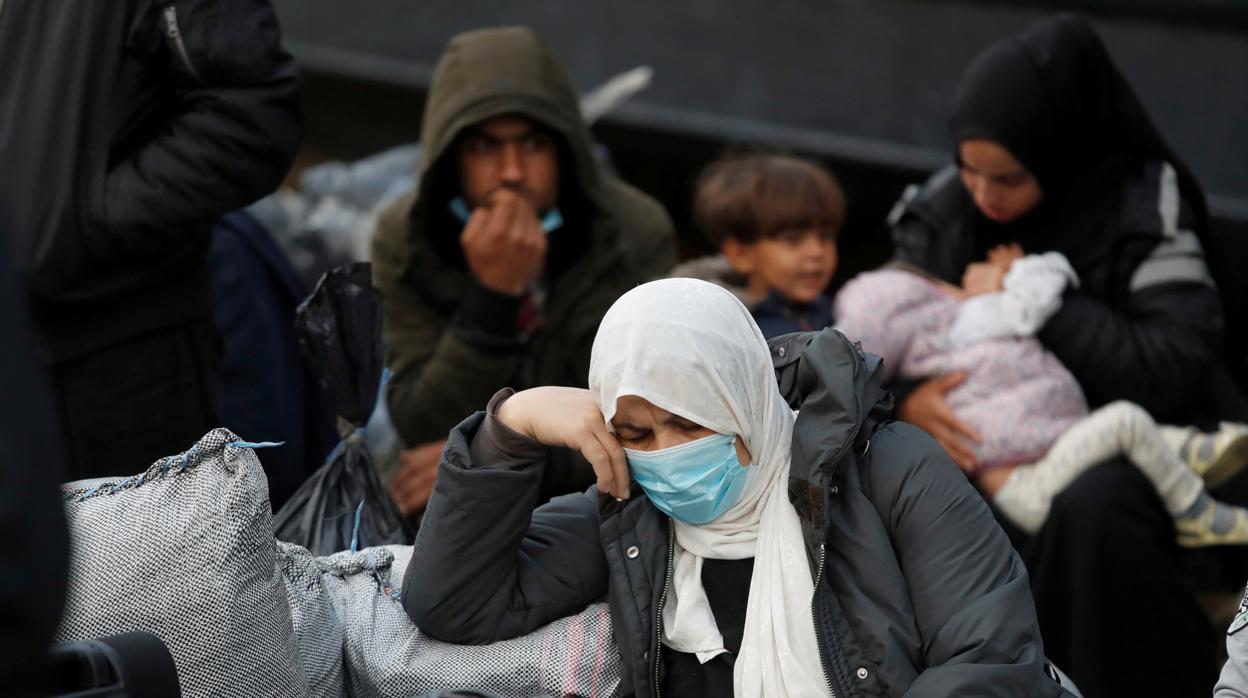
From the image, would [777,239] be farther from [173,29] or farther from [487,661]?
[487,661]

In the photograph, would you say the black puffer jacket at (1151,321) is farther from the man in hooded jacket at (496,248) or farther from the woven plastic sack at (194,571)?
the woven plastic sack at (194,571)

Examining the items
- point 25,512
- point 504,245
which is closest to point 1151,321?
point 504,245

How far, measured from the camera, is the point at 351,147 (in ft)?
25.9

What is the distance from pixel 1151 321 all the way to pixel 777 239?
3.26ft

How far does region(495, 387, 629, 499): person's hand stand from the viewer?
2652mm

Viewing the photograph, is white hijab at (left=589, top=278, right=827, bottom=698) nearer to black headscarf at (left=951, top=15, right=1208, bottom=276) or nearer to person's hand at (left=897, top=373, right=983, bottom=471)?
person's hand at (left=897, top=373, right=983, bottom=471)

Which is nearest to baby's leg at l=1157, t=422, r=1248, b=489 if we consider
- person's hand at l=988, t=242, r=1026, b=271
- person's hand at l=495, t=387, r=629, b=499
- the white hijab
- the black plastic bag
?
person's hand at l=988, t=242, r=1026, b=271

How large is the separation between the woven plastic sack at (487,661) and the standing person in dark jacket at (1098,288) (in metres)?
1.41

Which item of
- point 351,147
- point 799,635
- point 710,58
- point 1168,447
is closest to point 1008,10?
point 710,58

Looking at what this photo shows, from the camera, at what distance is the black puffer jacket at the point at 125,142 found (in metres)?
3.36

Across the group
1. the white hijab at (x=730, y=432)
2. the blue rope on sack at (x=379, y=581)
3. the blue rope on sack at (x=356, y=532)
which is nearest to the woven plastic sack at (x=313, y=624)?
the blue rope on sack at (x=379, y=581)

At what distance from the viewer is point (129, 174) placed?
344 cm

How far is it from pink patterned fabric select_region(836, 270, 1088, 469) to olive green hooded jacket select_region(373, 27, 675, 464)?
2.37 feet

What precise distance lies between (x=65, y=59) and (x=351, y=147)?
4.52m
